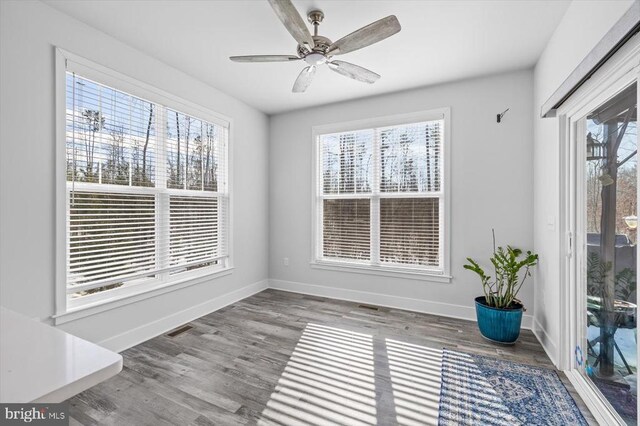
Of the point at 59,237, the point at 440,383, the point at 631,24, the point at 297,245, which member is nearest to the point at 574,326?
the point at 440,383

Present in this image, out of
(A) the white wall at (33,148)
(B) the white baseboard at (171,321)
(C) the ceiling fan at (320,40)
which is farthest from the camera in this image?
(B) the white baseboard at (171,321)

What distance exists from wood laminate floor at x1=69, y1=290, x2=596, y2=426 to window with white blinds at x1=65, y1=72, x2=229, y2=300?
0.75m

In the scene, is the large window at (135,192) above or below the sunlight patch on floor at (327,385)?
above

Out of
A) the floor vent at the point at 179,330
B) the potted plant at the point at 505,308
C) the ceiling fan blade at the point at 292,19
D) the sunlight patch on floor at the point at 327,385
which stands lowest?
the sunlight patch on floor at the point at 327,385

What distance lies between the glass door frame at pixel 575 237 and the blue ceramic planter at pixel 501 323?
40 cm

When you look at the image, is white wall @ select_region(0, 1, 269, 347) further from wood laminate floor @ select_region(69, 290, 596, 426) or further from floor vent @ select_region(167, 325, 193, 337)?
wood laminate floor @ select_region(69, 290, 596, 426)

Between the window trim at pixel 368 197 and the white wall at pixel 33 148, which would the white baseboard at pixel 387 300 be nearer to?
the window trim at pixel 368 197

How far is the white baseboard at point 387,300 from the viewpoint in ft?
11.3

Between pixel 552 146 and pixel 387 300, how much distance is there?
2417 mm

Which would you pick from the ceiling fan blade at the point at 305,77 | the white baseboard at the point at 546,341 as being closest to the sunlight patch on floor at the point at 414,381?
the white baseboard at the point at 546,341

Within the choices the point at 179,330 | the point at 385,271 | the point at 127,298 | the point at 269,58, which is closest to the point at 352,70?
the point at 269,58

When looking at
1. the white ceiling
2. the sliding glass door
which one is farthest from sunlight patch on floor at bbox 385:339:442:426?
the white ceiling

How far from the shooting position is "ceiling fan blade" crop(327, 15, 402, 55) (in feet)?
6.10

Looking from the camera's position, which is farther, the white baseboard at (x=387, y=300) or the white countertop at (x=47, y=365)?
the white baseboard at (x=387, y=300)
